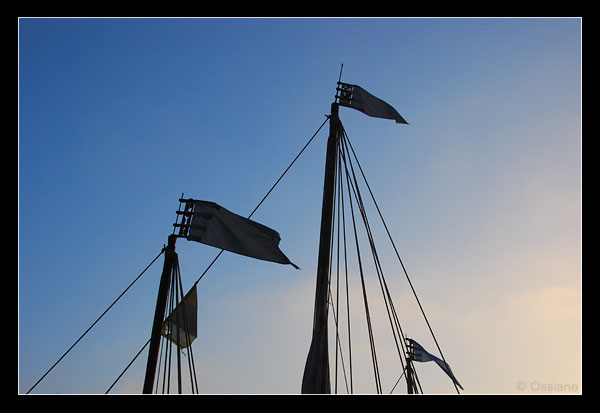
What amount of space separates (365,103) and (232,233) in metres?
8.29

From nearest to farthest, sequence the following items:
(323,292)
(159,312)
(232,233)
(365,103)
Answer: (323,292) → (232,233) → (159,312) → (365,103)

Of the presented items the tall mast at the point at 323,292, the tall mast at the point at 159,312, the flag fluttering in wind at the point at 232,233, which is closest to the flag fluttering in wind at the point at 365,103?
the tall mast at the point at 323,292

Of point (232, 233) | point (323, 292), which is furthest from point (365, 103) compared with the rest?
point (323, 292)

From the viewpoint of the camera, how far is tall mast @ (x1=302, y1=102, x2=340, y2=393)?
1376cm

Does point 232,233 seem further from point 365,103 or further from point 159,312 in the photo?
point 365,103

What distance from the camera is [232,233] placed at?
51.9ft

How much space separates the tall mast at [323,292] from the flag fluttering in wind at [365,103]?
5.56ft

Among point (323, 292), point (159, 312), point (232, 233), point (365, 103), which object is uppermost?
point (365, 103)

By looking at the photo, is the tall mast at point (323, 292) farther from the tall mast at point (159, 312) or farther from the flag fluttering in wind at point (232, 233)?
the tall mast at point (159, 312)

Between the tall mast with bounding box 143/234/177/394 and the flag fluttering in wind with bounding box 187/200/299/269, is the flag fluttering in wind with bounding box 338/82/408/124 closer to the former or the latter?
the flag fluttering in wind with bounding box 187/200/299/269
